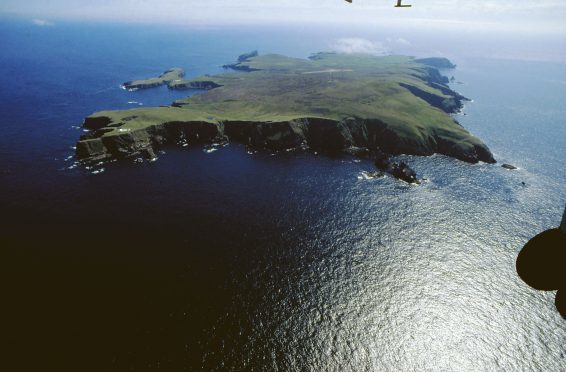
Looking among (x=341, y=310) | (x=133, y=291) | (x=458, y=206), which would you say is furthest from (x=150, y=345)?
→ (x=458, y=206)

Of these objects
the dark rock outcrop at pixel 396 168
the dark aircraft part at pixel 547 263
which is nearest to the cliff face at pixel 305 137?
the dark rock outcrop at pixel 396 168

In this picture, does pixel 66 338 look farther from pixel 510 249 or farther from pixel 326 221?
pixel 510 249

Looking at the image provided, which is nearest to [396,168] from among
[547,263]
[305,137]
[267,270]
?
[305,137]

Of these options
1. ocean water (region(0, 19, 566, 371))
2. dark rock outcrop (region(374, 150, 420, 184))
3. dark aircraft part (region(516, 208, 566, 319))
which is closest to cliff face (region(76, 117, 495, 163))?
dark rock outcrop (region(374, 150, 420, 184))

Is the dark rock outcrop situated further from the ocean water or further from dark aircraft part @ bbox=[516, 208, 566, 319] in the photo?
dark aircraft part @ bbox=[516, 208, 566, 319]

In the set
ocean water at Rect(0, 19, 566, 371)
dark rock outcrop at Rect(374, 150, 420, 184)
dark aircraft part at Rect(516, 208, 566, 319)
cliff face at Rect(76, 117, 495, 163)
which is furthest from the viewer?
cliff face at Rect(76, 117, 495, 163)
